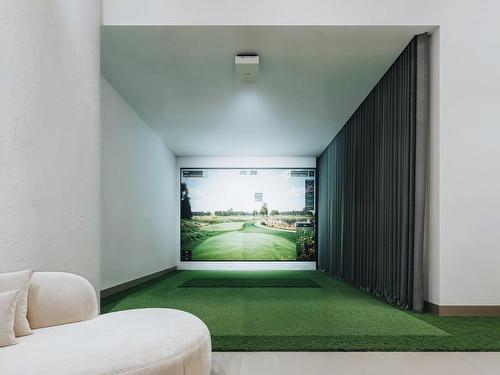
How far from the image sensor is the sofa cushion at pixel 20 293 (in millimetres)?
1858

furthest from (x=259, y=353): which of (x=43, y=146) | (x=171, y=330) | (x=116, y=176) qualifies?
(x=116, y=176)

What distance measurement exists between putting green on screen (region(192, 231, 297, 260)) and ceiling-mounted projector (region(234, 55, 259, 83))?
5.47 metres

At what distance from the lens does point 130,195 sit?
19.6ft

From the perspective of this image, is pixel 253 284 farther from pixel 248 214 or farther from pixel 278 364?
pixel 278 364

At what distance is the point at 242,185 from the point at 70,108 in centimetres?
677

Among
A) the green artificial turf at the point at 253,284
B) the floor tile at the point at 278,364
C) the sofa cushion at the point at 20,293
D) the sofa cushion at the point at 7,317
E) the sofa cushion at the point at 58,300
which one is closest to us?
the sofa cushion at the point at 7,317

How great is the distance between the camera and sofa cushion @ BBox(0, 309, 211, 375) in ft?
4.90

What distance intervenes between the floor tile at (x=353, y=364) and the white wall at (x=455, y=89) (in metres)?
1.53

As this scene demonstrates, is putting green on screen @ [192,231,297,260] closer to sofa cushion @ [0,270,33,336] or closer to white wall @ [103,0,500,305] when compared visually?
white wall @ [103,0,500,305]

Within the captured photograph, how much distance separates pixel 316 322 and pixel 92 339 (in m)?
2.06

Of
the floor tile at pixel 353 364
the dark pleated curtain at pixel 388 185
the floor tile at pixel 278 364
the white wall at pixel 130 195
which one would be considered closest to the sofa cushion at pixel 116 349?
the floor tile at pixel 278 364

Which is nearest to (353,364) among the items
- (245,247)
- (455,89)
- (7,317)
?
(7,317)

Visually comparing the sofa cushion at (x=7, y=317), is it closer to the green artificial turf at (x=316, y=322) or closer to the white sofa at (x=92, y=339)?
the white sofa at (x=92, y=339)

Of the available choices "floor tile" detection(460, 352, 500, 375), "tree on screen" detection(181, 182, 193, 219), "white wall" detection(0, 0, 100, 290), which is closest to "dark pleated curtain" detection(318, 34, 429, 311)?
"floor tile" detection(460, 352, 500, 375)
